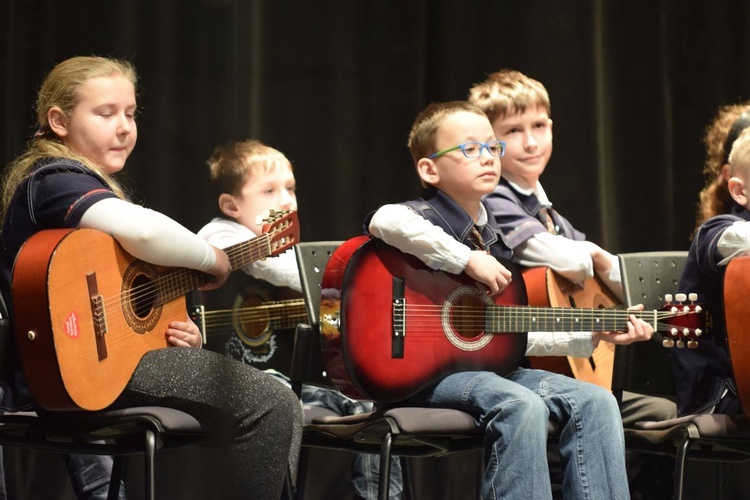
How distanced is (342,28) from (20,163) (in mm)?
914

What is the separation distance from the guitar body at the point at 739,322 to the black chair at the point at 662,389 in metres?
0.10

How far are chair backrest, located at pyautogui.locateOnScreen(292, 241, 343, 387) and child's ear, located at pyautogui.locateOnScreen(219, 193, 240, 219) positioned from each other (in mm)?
486

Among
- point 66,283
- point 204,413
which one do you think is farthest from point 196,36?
point 204,413

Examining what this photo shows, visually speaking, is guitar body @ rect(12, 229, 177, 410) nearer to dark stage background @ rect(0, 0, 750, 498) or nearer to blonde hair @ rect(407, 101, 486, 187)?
A: dark stage background @ rect(0, 0, 750, 498)

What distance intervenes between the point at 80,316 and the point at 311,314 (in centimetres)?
91

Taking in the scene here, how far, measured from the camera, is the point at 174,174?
5.01 feet

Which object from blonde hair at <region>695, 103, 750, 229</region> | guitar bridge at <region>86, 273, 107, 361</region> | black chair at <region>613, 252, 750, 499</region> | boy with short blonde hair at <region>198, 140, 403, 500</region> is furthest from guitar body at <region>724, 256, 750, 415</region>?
guitar bridge at <region>86, 273, 107, 361</region>

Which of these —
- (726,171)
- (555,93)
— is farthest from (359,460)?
(555,93)

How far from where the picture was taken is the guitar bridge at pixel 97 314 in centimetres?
216

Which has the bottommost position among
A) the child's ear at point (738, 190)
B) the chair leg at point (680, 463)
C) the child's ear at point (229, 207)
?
the chair leg at point (680, 463)

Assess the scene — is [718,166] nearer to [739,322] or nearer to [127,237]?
[739,322]

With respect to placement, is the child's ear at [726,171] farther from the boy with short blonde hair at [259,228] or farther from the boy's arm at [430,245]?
the boy with short blonde hair at [259,228]

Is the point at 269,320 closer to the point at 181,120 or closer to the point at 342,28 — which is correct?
the point at 342,28

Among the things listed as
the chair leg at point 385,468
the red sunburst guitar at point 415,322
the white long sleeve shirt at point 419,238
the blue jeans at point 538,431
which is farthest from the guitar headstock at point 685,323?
the chair leg at point 385,468
